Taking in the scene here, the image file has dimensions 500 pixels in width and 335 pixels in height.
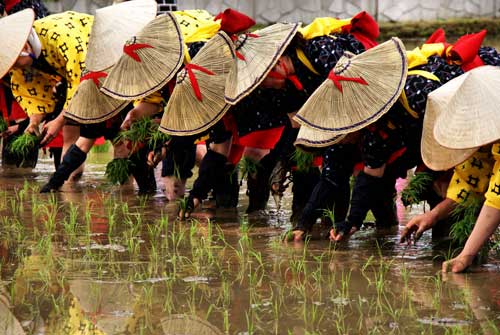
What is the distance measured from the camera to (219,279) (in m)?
5.36

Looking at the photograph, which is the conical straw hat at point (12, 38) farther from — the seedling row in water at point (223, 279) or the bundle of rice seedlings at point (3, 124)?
the bundle of rice seedlings at point (3, 124)

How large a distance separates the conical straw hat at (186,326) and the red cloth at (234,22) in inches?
99.3

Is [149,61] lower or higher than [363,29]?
lower

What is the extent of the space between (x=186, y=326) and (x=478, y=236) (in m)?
1.49

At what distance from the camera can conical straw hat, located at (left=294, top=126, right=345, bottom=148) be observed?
6008mm

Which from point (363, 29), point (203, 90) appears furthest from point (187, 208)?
point (363, 29)

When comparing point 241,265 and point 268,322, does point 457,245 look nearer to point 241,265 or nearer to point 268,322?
point 241,265

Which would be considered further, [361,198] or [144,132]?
[144,132]

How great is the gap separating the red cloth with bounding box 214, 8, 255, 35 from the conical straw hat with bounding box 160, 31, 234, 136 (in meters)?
0.13

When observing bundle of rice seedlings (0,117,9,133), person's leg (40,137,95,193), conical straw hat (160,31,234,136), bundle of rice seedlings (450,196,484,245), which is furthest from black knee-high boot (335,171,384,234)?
bundle of rice seedlings (0,117,9,133)

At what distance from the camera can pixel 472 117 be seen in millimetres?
5129

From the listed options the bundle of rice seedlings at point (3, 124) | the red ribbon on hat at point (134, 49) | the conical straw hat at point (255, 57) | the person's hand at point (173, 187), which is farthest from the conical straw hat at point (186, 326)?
the bundle of rice seedlings at point (3, 124)

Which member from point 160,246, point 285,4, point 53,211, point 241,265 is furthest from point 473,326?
point 285,4

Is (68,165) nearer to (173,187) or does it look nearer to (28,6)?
(173,187)
